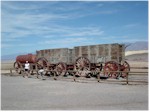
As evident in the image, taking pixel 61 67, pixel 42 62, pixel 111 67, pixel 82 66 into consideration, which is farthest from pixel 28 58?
pixel 111 67

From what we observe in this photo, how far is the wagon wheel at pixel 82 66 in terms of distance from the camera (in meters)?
21.2

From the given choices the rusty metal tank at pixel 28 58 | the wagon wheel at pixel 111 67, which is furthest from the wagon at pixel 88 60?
the rusty metal tank at pixel 28 58

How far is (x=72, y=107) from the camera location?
9.21 m

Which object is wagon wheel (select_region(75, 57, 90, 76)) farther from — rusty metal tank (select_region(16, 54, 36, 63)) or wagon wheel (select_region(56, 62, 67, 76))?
rusty metal tank (select_region(16, 54, 36, 63))

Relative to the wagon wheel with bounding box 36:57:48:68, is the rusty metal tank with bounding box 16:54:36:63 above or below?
above

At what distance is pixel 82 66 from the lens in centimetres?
2198

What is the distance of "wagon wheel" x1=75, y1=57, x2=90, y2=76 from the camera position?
21188 millimetres

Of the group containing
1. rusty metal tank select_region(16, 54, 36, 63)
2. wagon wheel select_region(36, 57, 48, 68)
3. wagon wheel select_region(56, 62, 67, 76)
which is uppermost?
rusty metal tank select_region(16, 54, 36, 63)

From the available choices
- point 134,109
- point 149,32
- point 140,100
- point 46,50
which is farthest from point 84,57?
point 134,109

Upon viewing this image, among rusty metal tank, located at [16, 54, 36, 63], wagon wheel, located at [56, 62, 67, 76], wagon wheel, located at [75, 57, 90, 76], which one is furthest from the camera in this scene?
rusty metal tank, located at [16, 54, 36, 63]

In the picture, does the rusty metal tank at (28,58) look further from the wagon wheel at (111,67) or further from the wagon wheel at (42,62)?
the wagon wheel at (111,67)

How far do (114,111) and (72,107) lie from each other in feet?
4.57

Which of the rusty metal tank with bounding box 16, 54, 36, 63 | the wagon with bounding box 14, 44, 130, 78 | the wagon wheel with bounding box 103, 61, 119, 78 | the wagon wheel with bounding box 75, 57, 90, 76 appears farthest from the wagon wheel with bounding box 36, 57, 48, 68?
the wagon wheel with bounding box 103, 61, 119, 78

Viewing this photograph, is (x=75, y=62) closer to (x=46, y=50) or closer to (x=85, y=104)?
(x=46, y=50)
